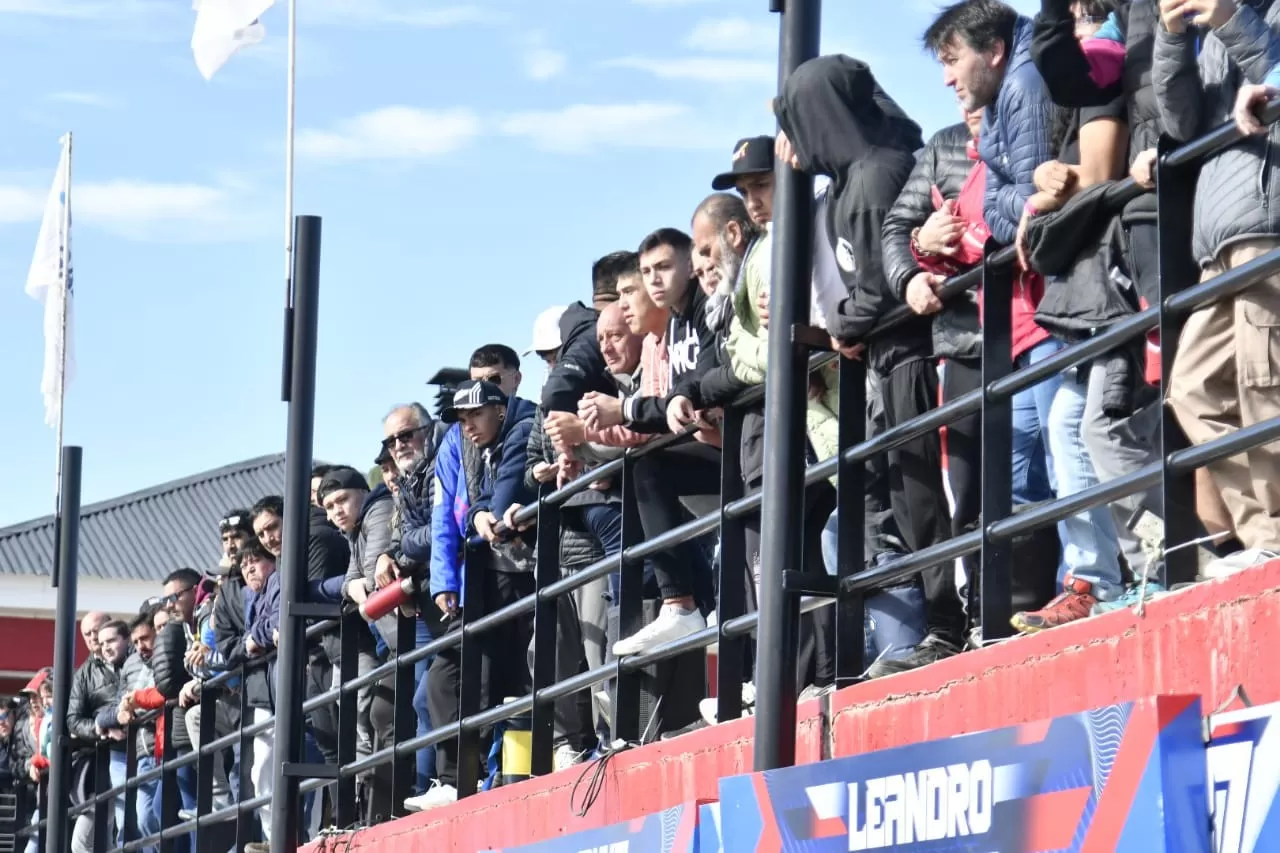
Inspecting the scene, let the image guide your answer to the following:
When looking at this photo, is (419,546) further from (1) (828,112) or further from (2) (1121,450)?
(2) (1121,450)

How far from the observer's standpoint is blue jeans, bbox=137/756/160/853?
49.8 feet

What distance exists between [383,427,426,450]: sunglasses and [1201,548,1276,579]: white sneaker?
6.81 meters

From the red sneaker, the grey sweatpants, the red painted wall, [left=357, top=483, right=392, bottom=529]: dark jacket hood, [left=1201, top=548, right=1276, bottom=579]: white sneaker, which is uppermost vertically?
[left=357, top=483, right=392, bottom=529]: dark jacket hood

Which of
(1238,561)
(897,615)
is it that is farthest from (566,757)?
(1238,561)

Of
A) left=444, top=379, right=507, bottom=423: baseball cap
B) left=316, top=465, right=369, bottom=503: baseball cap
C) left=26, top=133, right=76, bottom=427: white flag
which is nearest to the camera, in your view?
left=444, top=379, right=507, bottom=423: baseball cap

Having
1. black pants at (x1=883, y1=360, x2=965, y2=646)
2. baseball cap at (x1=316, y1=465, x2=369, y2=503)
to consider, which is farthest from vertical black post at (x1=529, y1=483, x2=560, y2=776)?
baseball cap at (x1=316, y1=465, x2=369, y2=503)

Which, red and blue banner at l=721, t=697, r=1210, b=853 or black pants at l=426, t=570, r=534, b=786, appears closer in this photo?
red and blue banner at l=721, t=697, r=1210, b=853

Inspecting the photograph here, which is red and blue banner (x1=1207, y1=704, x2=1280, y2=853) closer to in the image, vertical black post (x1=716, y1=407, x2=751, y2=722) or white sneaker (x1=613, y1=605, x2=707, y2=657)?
vertical black post (x1=716, y1=407, x2=751, y2=722)

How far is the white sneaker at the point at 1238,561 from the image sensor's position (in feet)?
15.3

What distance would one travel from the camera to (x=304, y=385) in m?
11.1

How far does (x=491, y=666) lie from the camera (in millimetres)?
9656

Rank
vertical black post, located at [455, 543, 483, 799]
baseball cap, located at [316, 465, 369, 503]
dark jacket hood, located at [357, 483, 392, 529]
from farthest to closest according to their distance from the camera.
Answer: baseball cap, located at [316, 465, 369, 503]
dark jacket hood, located at [357, 483, 392, 529]
vertical black post, located at [455, 543, 483, 799]

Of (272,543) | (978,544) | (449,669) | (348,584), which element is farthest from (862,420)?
(272,543)

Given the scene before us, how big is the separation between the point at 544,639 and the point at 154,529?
26719mm
